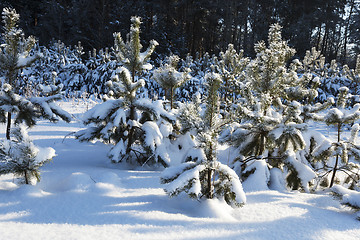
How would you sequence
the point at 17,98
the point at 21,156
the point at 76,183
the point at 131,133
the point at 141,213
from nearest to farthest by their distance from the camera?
the point at 141,213 → the point at 21,156 → the point at 76,183 → the point at 17,98 → the point at 131,133

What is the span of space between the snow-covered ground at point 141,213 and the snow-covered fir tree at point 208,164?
16 centimetres

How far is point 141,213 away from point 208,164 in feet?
2.31

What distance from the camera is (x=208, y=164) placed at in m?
2.12

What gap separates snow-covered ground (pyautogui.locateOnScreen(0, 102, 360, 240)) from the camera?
5.53ft

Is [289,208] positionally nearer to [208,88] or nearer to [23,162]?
[208,88]

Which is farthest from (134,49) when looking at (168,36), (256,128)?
(168,36)

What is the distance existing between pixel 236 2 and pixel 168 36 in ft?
25.0

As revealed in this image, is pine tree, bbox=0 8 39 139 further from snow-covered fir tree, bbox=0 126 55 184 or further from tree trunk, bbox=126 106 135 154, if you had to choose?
tree trunk, bbox=126 106 135 154

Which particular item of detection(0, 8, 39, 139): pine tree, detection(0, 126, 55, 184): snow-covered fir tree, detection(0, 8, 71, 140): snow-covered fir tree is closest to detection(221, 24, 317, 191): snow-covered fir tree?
detection(0, 126, 55, 184): snow-covered fir tree

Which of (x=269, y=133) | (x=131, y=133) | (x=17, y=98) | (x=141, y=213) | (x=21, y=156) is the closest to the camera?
(x=141, y=213)

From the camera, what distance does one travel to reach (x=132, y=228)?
1.72 metres

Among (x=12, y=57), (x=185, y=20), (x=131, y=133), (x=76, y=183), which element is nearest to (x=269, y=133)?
(x=131, y=133)

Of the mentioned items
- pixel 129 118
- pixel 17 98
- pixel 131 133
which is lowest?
pixel 131 133

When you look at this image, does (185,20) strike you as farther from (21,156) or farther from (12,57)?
(21,156)
